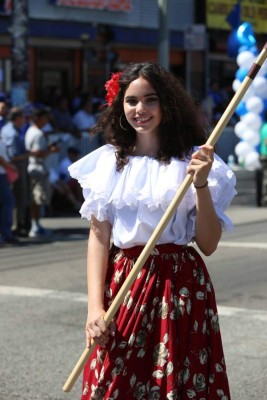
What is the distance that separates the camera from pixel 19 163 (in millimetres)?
14031

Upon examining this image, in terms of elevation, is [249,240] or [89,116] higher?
[89,116]

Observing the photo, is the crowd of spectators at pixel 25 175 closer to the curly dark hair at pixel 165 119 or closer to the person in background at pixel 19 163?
the person in background at pixel 19 163

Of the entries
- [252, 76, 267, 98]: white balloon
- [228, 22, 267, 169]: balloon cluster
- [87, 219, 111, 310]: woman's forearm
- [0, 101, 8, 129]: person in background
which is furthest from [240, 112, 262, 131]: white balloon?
[87, 219, 111, 310]: woman's forearm

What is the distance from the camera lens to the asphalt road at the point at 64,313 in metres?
6.45

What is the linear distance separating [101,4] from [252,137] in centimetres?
696

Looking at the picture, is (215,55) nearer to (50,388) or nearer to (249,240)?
(249,240)

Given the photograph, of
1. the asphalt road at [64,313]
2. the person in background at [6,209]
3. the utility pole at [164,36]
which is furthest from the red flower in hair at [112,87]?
the utility pole at [164,36]

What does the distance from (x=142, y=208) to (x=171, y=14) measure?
25.1 m

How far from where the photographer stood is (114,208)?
13.3ft


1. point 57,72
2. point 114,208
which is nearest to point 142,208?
point 114,208

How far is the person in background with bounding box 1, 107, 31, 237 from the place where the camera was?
13875mm

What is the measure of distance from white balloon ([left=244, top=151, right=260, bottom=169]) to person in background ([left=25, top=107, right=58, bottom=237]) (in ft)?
19.0

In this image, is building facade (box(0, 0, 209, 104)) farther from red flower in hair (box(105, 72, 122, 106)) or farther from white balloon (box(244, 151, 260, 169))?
red flower in hair (box(105, 72, 122, 106))

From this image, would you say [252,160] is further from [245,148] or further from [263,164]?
[263,164]
